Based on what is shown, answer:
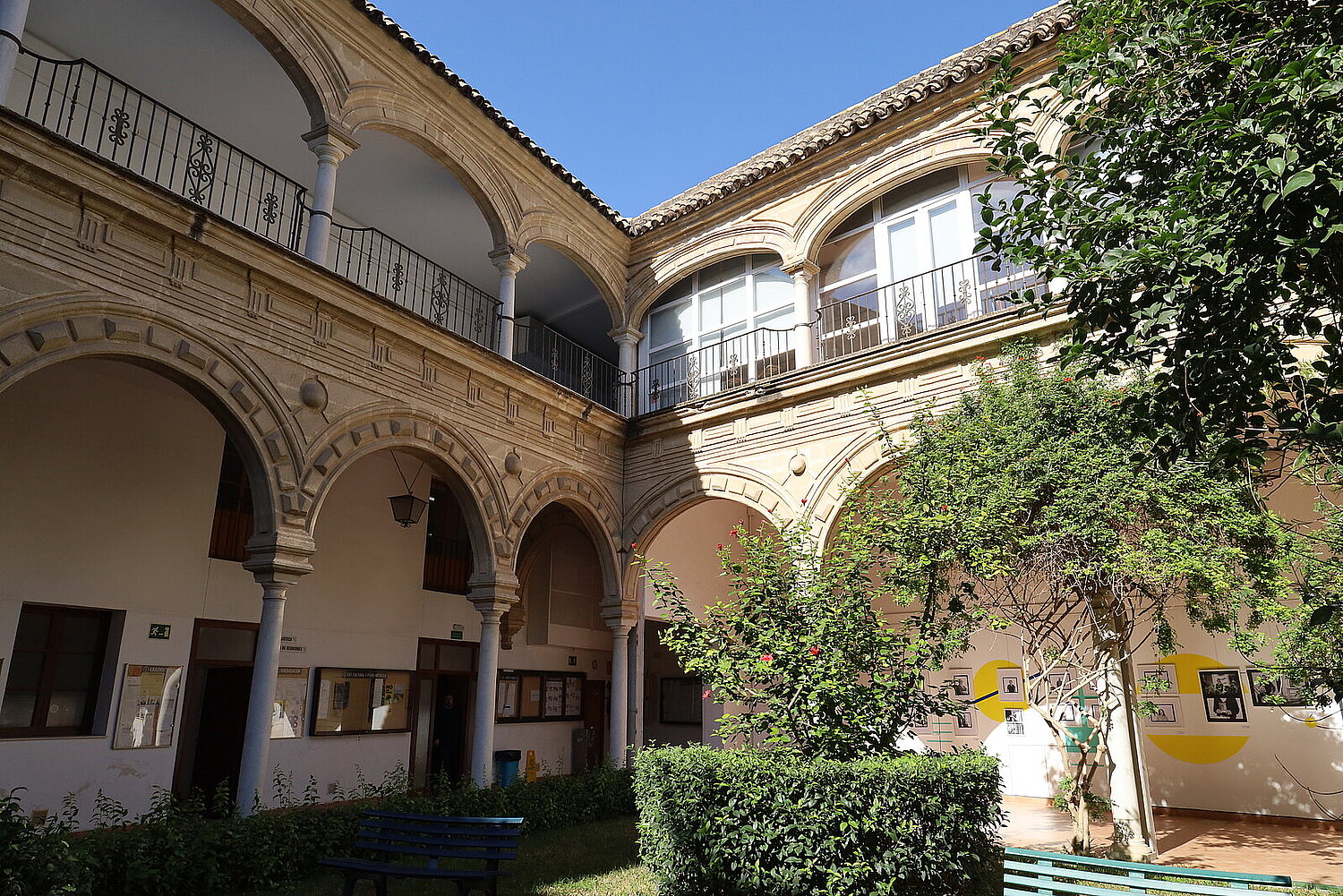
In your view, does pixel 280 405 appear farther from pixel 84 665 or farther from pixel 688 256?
pixel 688 256

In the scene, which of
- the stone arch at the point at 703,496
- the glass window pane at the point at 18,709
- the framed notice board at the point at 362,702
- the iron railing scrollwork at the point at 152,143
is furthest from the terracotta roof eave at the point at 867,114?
the glass window pane at the point at 18,709

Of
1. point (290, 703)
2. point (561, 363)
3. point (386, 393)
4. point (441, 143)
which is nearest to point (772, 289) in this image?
point (561, 363)

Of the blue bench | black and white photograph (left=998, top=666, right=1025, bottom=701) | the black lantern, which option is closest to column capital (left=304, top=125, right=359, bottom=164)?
the black lantern

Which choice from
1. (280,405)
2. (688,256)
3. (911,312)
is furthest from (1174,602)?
(280,405)

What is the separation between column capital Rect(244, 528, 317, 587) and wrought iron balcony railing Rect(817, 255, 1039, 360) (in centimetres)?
688

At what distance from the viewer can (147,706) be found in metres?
8.96

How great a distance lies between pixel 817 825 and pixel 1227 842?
20.1ft

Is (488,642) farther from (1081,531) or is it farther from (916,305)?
(916,305)

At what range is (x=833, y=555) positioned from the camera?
679 centimetres

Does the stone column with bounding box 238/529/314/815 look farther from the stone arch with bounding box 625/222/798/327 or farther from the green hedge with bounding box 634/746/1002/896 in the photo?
the stone arch with bounding box 625/222/798/327

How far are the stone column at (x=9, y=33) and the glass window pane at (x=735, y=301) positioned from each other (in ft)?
28.3

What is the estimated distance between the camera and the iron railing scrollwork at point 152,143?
832 cm

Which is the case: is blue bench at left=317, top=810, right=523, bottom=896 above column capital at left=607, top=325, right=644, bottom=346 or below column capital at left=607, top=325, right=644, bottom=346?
below

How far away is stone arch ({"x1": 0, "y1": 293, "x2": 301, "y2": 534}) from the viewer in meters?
6.14
